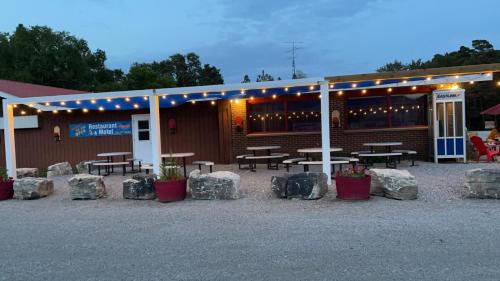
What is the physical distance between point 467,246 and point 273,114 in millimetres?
9358

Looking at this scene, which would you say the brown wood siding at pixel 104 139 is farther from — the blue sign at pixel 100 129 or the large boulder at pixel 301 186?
the large boulder at pixel 301 186

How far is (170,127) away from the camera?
46.2 feet

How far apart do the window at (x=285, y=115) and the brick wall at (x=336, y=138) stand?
0.84 feet

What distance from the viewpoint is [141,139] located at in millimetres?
14547

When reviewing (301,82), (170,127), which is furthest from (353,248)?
(170,127)

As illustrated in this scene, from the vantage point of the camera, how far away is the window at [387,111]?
12.7 m

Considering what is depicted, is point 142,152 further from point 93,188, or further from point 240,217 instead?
point 240,217

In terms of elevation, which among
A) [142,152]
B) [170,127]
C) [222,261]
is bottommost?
[222,261]

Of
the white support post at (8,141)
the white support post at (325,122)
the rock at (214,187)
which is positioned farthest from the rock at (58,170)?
the white support post at (325,122)

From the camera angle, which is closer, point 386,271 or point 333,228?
point 386,271

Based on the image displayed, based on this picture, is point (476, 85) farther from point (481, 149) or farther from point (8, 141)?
point (8, 141)

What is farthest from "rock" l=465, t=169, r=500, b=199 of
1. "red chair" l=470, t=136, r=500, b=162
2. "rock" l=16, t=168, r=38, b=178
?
"rock" l=16, t=168, r=38, b=178

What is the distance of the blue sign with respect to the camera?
14547 mm

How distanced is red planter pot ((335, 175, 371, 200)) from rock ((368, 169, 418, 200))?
290mm
